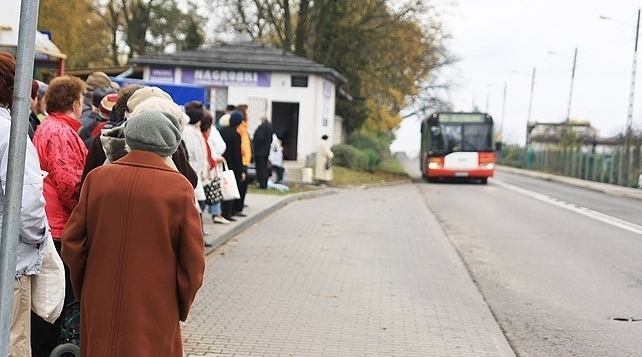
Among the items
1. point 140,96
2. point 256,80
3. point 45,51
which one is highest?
point 256,80

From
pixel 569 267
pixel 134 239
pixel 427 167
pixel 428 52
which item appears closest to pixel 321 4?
pixel 428 52

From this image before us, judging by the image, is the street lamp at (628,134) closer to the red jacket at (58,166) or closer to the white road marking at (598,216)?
the white road marking at (598,216)

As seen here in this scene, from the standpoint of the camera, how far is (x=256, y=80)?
29.7 m

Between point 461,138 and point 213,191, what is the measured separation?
24.1 m

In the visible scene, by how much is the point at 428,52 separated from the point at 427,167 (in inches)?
311

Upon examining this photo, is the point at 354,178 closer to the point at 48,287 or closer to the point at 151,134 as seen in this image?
the point at 48,287

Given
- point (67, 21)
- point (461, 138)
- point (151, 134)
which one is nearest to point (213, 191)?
point (151, 134)

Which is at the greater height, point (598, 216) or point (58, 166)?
point (58, 166)

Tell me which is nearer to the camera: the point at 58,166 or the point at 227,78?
the point at 58,166

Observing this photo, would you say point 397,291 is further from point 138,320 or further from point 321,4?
point 321,4

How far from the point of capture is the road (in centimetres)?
696

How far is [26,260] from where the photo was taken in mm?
3904

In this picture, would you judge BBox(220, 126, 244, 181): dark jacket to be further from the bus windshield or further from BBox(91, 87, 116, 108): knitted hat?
the bus windshield

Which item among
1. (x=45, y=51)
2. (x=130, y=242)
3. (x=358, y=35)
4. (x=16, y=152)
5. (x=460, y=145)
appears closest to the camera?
(x=16, y=152)
